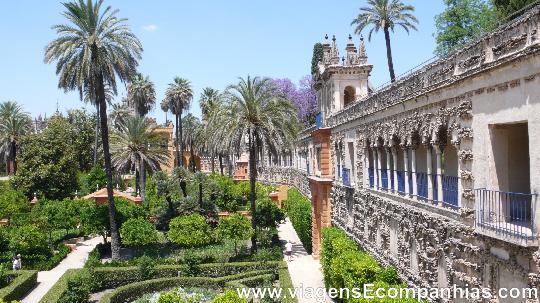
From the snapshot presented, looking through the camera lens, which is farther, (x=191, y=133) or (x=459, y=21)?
(x=191, y=133)

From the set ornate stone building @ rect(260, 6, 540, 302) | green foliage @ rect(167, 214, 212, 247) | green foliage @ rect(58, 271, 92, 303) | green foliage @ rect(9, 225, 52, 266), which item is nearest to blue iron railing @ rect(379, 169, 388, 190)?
ornate stone building @ rect(260, 6, 540, 302)

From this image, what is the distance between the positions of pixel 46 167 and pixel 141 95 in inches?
790

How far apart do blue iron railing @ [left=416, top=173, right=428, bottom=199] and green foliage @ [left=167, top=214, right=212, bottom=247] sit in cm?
1930

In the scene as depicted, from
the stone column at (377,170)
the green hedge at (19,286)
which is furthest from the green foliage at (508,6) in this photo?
the green hedge at (19,286)

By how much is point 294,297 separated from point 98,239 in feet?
79.2

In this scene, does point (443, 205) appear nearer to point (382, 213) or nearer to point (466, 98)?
point (466, 98)

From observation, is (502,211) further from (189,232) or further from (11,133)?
(11,133)

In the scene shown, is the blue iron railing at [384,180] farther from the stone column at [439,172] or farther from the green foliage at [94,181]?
the green foliage at [94,181]

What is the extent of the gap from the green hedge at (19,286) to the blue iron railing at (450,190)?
20.4 metres

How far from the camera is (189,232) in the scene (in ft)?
106

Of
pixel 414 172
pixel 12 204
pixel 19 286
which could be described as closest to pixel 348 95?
pixel 414 172

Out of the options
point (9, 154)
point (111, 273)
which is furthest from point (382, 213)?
point (9, 154)

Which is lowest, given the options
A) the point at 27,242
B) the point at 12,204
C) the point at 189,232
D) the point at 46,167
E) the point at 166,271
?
the point at 166,271

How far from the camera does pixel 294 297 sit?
905 inches
